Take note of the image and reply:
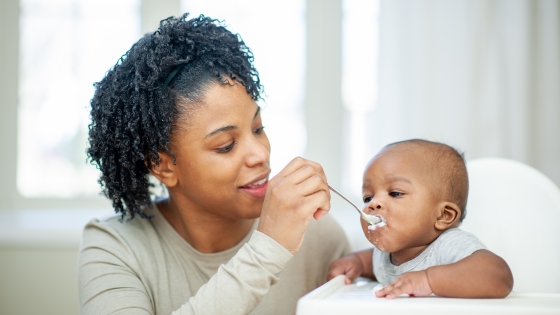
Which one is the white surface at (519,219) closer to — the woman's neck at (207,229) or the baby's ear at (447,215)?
the baby's ear at (447,215)

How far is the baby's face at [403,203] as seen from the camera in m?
1.09

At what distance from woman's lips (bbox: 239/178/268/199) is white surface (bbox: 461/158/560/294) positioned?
0.50 metres

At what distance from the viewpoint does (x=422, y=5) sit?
7.38 ft

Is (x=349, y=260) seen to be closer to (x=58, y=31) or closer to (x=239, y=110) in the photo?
(x=239, y=110)

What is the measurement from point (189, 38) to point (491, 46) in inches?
58.4

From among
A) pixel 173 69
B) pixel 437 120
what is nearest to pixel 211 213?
pixel 173 69

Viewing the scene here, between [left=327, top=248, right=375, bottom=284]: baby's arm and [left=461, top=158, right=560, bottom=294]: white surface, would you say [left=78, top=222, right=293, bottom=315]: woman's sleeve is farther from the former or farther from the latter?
[left=461, top=158, right=560, bottom=294]: white surface

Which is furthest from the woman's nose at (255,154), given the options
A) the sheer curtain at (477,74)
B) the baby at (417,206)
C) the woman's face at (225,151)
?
the sheer curtain at (477,74)

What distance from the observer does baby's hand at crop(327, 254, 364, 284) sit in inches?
49.9

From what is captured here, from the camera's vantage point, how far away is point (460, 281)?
892mm

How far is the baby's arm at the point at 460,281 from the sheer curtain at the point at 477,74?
1.38 metres

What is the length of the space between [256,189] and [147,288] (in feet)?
1.15

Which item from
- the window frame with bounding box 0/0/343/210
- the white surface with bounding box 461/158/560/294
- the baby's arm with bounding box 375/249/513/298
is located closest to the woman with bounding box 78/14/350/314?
the baby's arm with bounding box 375/249/513/298

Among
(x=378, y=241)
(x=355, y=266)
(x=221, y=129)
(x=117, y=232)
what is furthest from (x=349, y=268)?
(x=117, y=232)
